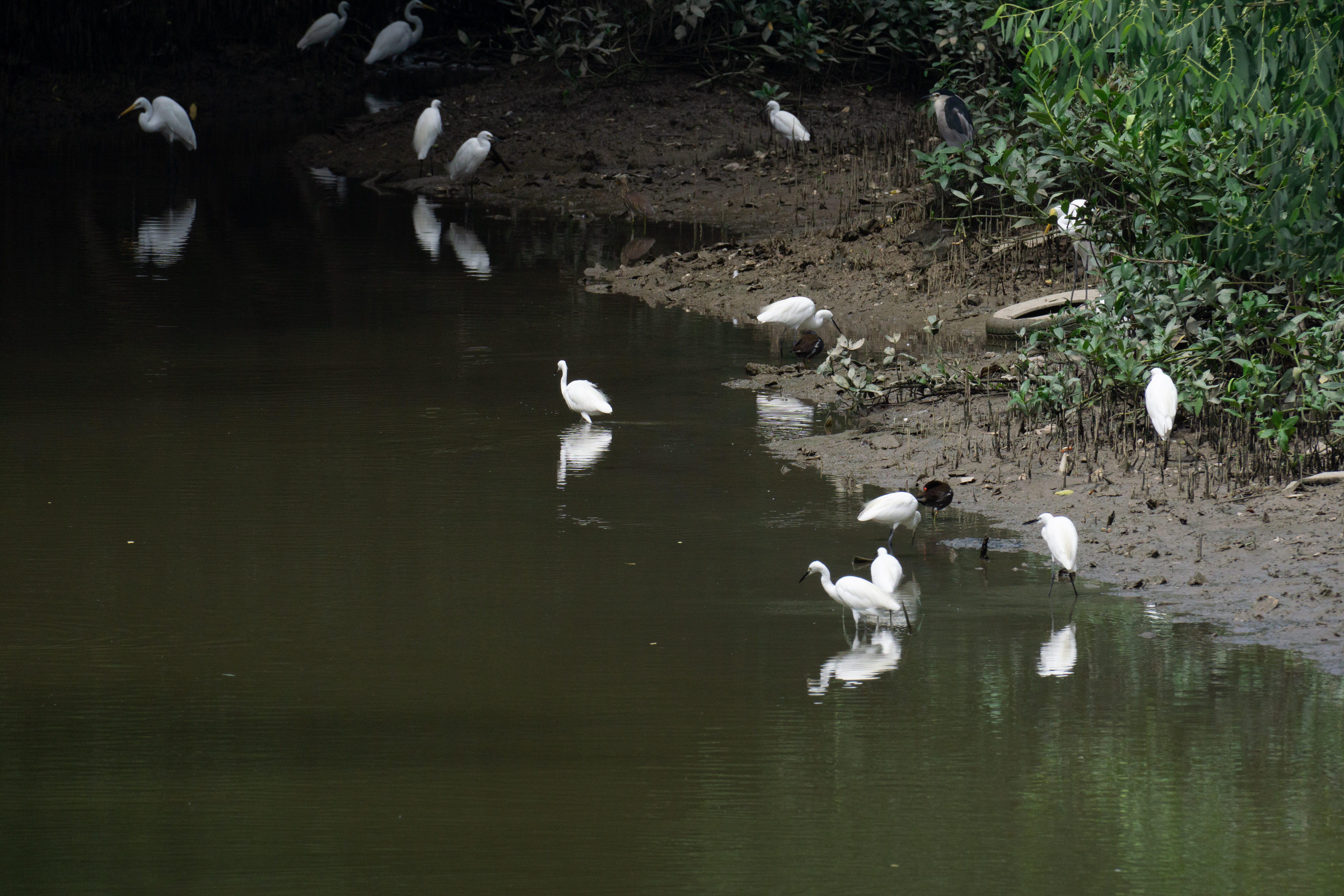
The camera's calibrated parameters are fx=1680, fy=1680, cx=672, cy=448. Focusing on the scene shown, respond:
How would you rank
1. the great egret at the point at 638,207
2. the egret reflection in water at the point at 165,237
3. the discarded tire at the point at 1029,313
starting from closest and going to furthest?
the discarded tire at the point at 1029,313
the egret reflection in water at the point at 165,237
the great egret at the point at 638,207

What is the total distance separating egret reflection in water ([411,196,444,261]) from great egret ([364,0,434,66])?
9.75m

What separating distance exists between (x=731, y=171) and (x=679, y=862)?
15.4m

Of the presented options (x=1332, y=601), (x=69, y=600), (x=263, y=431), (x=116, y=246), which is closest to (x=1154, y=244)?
(x=1332, y=601)

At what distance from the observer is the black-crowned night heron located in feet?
49.1

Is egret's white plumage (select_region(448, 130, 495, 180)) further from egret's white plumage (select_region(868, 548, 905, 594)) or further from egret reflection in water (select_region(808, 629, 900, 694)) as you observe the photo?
egret reflection in water (select_region(808, 629, 900, 694))

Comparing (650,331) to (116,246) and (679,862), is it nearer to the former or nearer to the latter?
(116,246)

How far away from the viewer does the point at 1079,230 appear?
9242 mm

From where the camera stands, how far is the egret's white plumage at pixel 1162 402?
25.6 feet

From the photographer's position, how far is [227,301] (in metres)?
13.2

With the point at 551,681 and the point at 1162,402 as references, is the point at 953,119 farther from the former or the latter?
the point at 551,681

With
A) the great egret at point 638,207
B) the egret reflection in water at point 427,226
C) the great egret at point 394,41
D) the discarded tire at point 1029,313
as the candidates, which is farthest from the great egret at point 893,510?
the great egret at point 394,41

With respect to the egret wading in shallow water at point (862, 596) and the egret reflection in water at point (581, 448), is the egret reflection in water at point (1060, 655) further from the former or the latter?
the egret reflection in water at point (581, 448)

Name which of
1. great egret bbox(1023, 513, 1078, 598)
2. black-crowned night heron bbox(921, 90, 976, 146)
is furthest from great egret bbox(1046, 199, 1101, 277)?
black-crowned night heron bbox(921, 90, 976, 146)

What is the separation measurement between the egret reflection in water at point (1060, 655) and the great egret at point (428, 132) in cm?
1477
